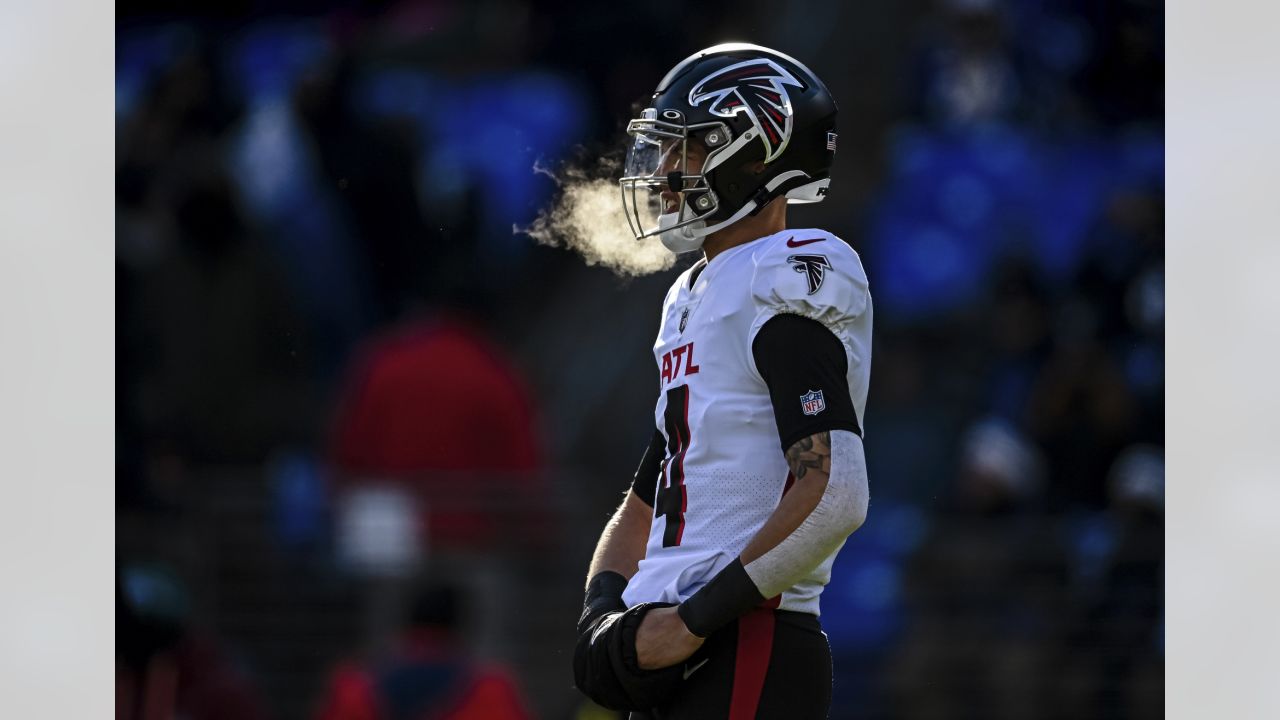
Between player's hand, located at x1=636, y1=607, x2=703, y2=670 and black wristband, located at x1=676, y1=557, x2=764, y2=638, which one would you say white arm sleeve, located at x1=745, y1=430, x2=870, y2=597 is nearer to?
black wristband, located at x1=676, y1=557, x2=764, y2=638

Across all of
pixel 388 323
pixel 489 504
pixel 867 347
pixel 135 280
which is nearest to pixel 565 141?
pixel 388 323

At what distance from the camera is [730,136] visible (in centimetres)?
269

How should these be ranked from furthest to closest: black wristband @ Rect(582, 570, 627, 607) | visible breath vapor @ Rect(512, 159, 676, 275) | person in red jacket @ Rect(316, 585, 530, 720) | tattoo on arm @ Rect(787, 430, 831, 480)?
person in red jacket @ Rect(316, 585, 530, 720)
visible breath vapor @ Rect(512, 159, 676, 275)
black wristband @ Rect(582, 570, 627, 607)
tattoo on arm @ Rect(787, 430, 831, 480)

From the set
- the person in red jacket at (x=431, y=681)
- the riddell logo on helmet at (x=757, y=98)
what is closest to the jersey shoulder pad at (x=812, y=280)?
the riddell logo on helmet at (x=757, y=98)

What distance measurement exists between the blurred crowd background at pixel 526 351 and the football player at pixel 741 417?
3818 mm

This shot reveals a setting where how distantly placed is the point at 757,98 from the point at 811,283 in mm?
432

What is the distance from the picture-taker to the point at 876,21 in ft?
24.4

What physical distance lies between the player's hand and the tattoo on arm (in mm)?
315

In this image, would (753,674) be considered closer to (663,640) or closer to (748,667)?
(748,667)

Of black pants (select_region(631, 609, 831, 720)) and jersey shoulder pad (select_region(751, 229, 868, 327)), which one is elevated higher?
jersey shoulder pad (select_region(751, 229, 868, 327))

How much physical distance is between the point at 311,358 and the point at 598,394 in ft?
4.29

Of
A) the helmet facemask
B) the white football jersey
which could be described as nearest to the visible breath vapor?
the helmet facemask

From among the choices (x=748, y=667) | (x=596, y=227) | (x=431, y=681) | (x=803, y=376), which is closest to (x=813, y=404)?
(x=803, y=376)

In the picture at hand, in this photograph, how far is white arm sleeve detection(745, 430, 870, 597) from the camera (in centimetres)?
238
